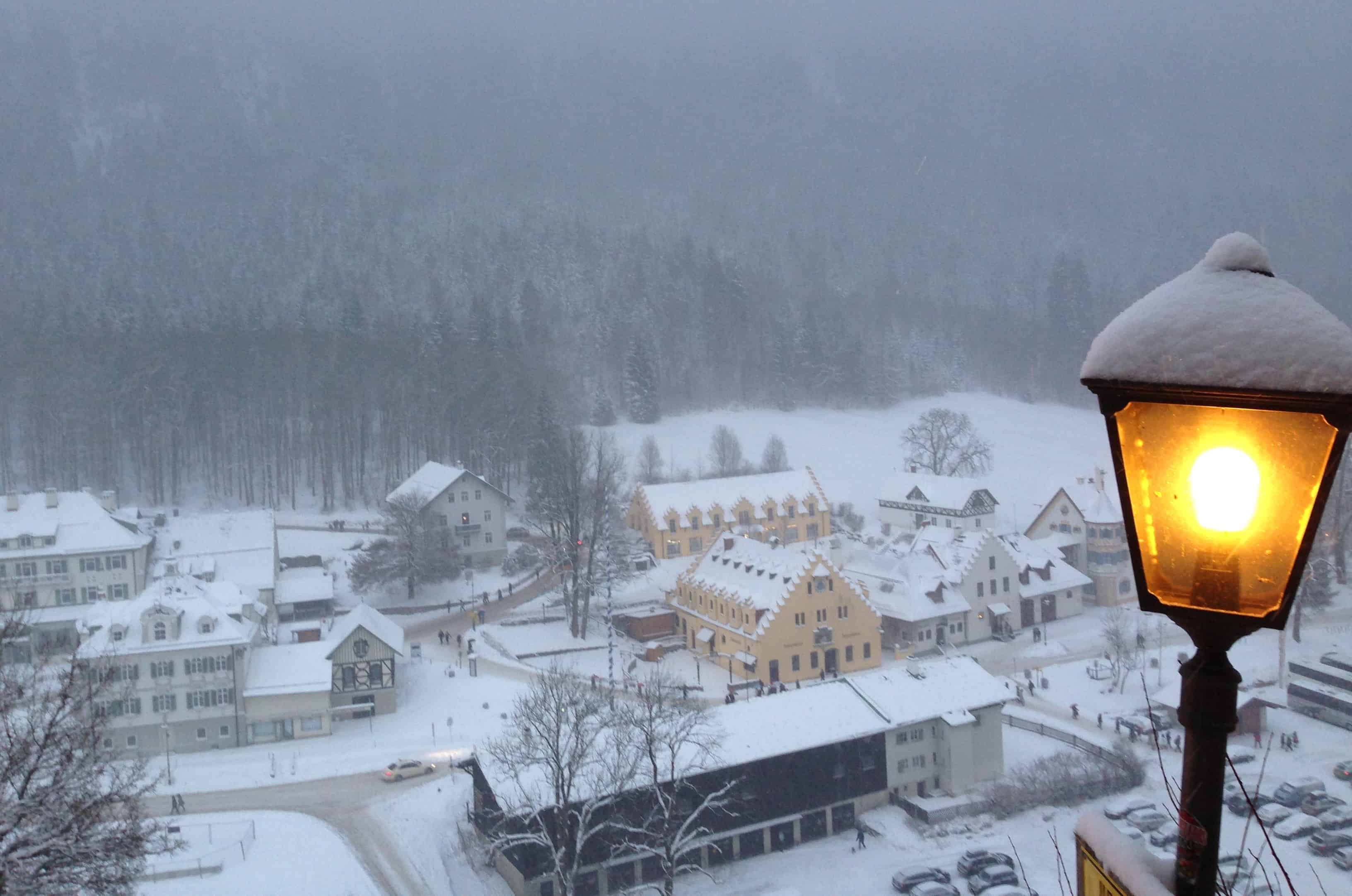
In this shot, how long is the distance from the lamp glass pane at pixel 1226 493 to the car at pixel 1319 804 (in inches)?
815

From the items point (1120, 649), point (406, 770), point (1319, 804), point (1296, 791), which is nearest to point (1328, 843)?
point (1319, 804)

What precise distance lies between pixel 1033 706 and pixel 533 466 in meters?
26.8

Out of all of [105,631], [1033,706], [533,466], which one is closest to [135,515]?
[105,631]

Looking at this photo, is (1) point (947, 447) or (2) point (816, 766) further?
(1) point (947, 447)

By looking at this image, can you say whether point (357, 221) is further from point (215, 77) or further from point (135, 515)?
point (135, 515)

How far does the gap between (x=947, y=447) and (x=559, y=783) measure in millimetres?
40382

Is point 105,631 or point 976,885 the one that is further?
point 105,631

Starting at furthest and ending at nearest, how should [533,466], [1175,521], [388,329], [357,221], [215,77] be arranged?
1. [215,77]
2. [357,221]
3. [388,329]
4. [533,466]
5. [1175,521]

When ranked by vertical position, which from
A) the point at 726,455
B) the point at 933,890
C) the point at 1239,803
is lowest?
the point at 933,890

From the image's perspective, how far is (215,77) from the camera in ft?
386

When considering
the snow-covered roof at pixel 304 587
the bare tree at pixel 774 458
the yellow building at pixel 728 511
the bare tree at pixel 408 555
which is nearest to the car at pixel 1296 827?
the yellow building at pixel 728 511

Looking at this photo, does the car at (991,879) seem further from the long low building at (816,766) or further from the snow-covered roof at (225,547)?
the snow-covered roof at (225,547)

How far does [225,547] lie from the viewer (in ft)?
111

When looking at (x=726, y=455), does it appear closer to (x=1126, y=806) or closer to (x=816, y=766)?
(x=816, y=766)
